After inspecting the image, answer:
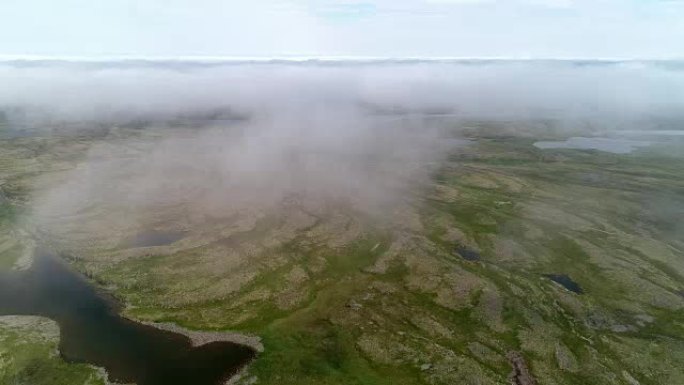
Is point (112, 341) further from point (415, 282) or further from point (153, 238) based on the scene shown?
point (415, 282)

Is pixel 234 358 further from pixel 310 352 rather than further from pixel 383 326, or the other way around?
pixel 383 326

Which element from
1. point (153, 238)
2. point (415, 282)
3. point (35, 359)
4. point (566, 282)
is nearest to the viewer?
point (35, 359)

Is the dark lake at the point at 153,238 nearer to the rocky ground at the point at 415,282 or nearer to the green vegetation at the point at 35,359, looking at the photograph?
the rocky ground at the point at 415,282

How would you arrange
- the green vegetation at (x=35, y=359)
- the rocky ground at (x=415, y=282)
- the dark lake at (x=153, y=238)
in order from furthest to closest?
1. the dark lake at (x=153, y=238)
2. the rocky ground at (x=415, y=282)
3. the green vegetation at (x=35, y=359)

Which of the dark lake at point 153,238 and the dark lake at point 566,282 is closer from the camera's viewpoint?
the dark lake at point 566,282

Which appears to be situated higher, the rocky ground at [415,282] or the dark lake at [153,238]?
the rocky ground at [415,282]

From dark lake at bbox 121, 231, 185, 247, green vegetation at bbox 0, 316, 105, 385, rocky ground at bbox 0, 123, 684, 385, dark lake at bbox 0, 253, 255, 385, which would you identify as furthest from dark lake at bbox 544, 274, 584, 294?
dark lake at bbox 121, 231, 185, 247

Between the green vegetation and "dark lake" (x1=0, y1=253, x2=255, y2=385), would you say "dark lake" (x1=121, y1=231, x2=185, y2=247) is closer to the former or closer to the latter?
"dark lake" (x1=0, y1=253, x2=255, y2=385)

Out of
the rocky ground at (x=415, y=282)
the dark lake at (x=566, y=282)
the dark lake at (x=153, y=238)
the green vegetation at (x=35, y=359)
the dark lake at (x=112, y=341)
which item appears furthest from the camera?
the dark lake at (x=153, y=238)

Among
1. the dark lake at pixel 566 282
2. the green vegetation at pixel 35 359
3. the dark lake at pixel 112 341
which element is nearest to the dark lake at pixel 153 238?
the dark lake at pixel 112 341

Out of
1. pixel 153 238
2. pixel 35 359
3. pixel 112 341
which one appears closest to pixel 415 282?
pixel 112 341
